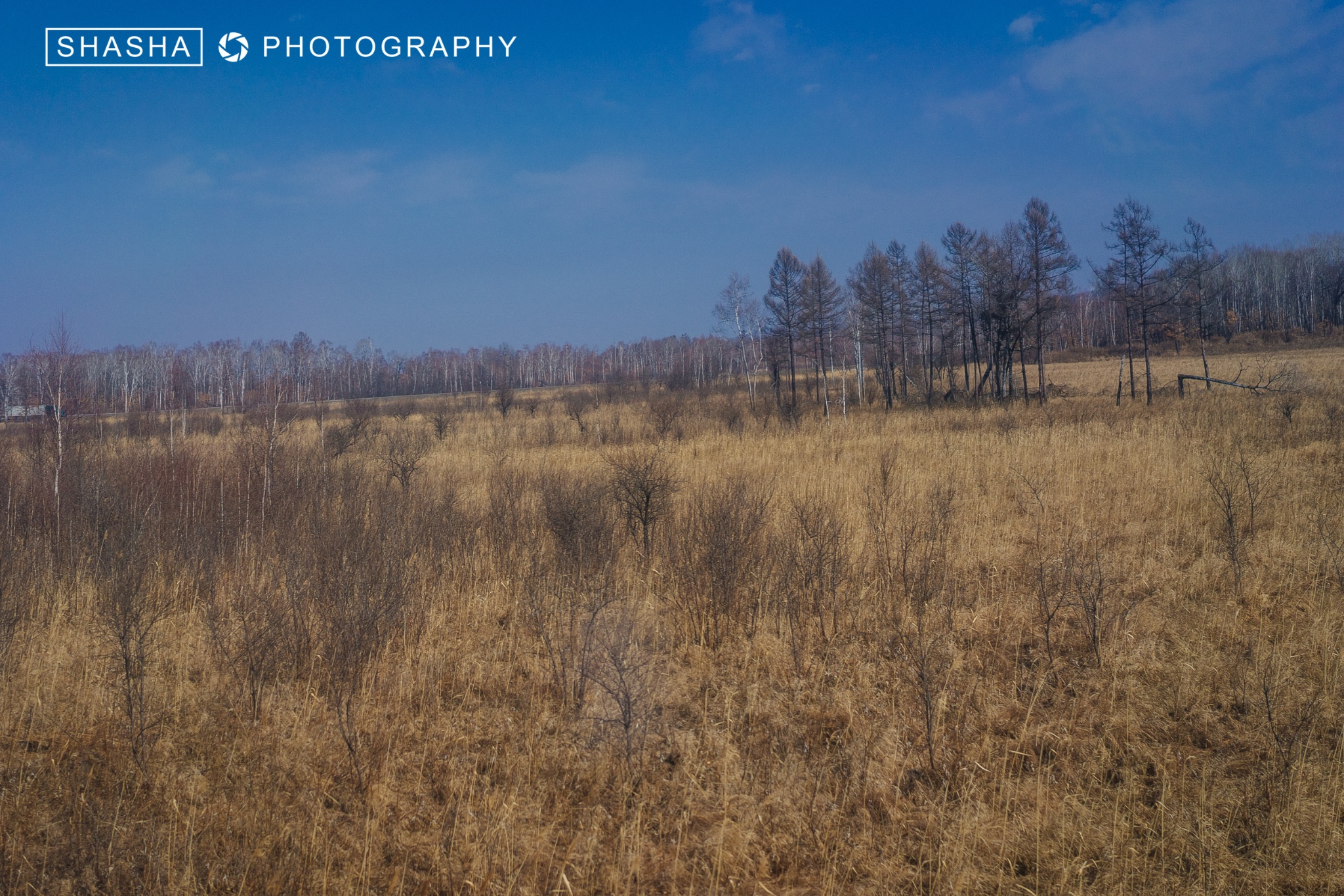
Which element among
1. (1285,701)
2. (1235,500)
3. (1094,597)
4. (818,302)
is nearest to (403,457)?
(1094,597)

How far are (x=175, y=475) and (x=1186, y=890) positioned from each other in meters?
11.2

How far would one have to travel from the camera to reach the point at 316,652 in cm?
485

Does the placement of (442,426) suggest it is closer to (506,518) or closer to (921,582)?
(506,518)

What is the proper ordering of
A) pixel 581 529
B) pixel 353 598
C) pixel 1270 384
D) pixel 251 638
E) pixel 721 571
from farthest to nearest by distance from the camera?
pixel 1270 384 < pixel 581 529 < pixel 721 571 < pixel 353 598 < pixel 251 638

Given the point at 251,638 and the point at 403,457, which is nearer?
the point at 251,638

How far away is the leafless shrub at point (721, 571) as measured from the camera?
560 centimetres

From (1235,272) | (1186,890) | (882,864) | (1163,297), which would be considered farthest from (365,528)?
(1235,272)

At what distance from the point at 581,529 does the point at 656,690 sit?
284 centimetres

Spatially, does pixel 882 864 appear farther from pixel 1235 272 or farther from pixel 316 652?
pixel 1235 272

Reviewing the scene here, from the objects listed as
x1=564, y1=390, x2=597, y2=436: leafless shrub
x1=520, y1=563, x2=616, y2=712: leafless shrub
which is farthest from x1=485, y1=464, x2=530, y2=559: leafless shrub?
x1=564, y1=390, x2=597, y2=436: leafless shrub

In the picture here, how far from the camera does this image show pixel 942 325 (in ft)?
135

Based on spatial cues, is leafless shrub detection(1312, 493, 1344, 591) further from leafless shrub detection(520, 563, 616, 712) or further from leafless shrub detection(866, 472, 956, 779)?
leafless shrub detection(520, 563, 616, 712)

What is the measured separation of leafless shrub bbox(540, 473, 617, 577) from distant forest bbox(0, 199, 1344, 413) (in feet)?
14.3

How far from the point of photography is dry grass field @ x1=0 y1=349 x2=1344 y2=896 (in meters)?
2.96
